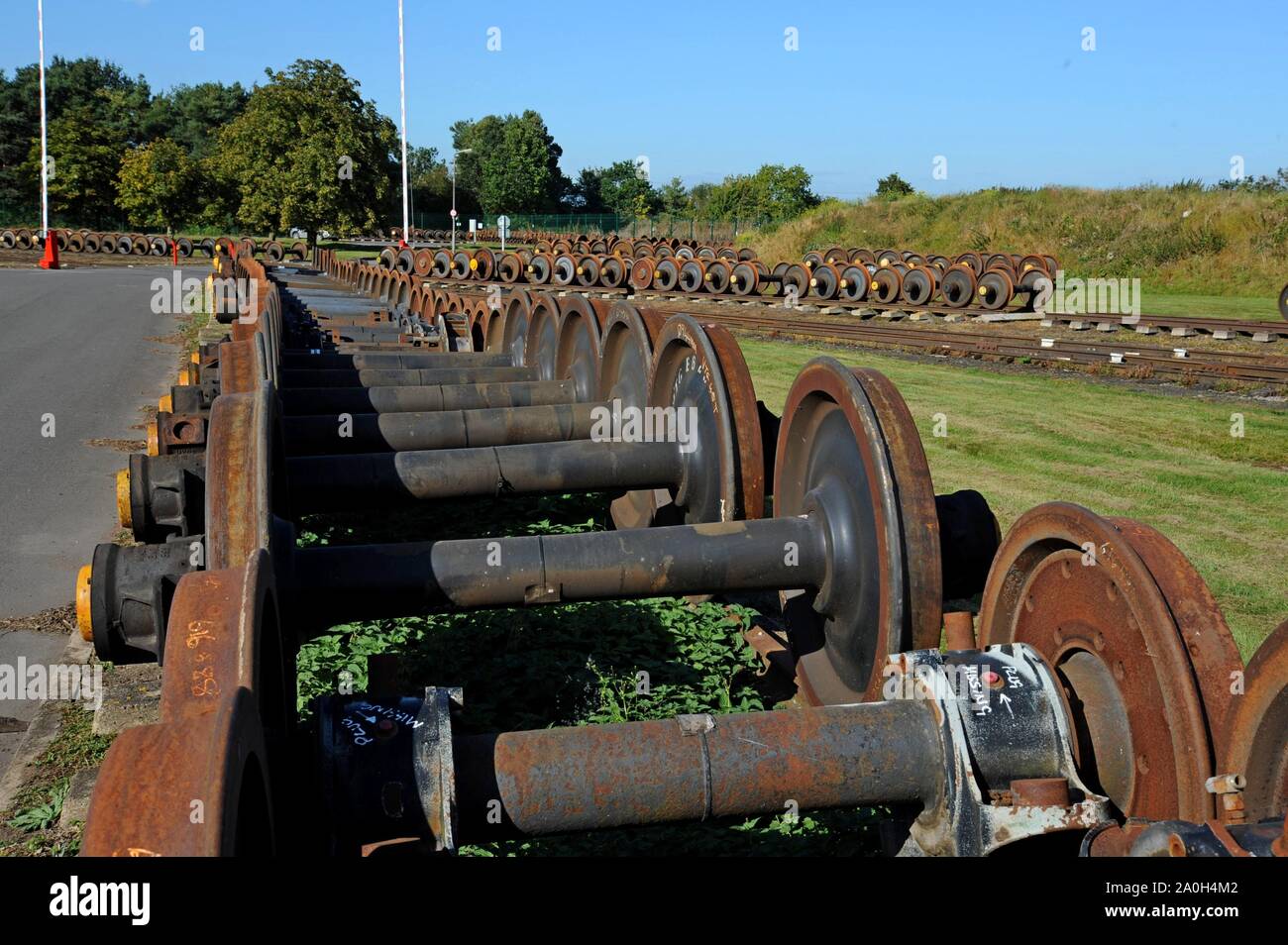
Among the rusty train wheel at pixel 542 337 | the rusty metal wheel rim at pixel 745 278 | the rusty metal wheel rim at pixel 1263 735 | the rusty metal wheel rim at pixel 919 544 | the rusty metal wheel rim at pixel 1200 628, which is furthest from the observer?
the rusty metal wheel rim at pixel 745 278

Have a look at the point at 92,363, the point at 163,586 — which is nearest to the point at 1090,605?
the point at 163,586

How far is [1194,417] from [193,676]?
10.7 meters

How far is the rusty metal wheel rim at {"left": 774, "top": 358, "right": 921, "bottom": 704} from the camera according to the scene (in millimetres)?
3119

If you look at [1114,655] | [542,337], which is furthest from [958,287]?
[1114,655]

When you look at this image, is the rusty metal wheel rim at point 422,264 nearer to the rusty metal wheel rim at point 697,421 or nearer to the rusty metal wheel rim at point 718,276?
the rusty metal wheel rim at point 718,276

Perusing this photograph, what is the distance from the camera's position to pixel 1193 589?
2.28 metres

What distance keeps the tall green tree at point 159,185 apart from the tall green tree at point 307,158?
7.48m

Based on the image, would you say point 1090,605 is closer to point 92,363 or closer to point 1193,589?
point 1193,589

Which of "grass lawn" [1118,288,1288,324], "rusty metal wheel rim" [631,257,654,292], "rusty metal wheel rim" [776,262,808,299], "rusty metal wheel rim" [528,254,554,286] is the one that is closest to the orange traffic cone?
"rusty metal wheel rim" [528,254,554,286]

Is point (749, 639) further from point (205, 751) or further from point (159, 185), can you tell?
point (159, 185)

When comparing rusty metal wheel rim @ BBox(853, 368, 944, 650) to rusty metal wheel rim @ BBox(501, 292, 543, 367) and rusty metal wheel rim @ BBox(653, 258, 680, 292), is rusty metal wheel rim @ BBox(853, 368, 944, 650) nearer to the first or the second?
rusty metal wheel rim @ BBox(501, 292, 543, 367)

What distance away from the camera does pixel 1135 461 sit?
27.9 ft

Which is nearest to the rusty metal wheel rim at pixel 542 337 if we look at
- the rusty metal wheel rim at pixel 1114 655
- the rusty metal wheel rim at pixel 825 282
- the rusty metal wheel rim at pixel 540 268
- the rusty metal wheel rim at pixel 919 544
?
the rusty metal wheel rim at pixel 919 544

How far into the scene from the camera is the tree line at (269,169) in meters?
42.7
